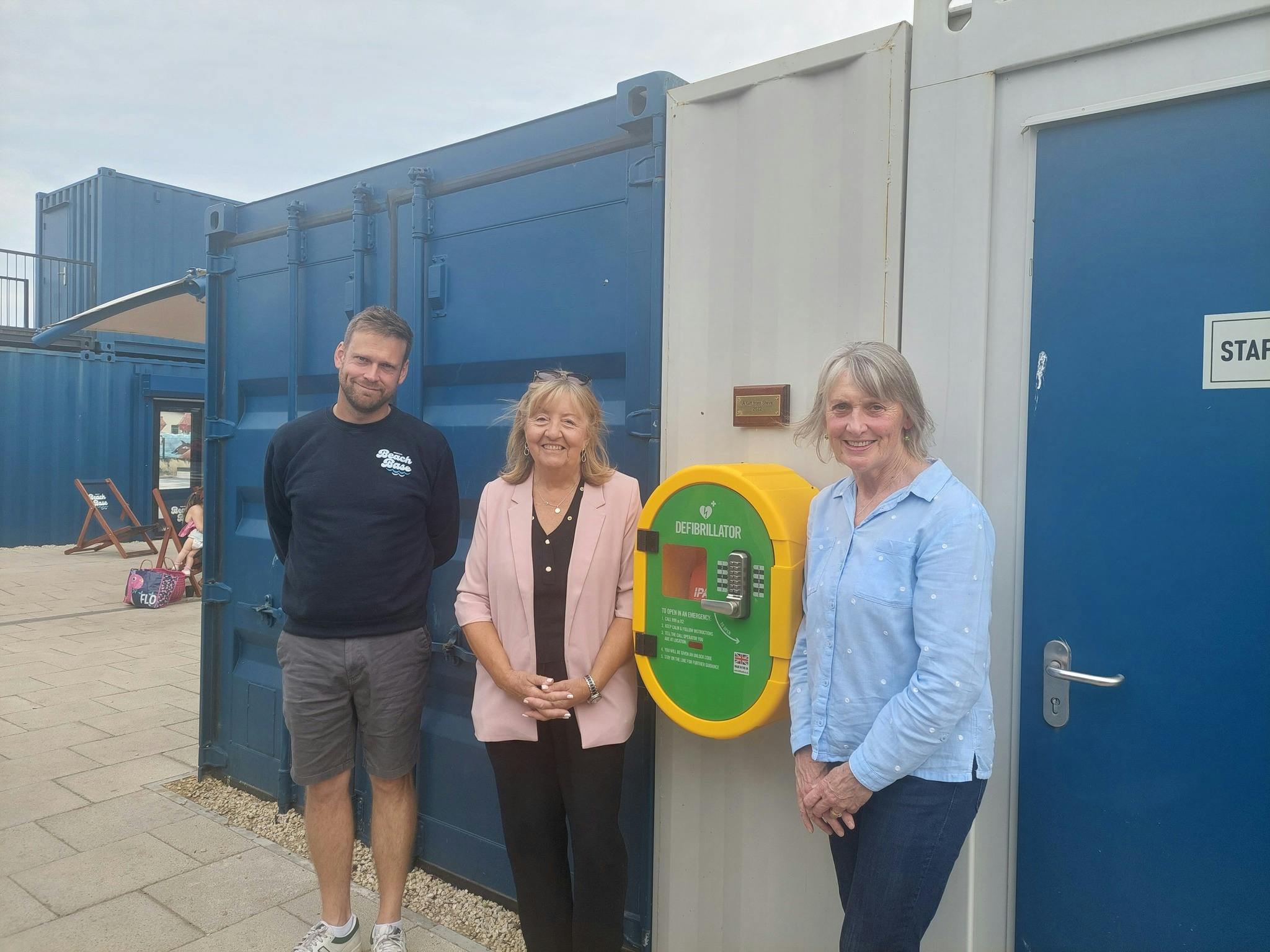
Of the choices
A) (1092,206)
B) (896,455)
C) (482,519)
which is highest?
→ (1092,206)

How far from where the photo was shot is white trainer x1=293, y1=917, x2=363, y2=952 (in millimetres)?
2814

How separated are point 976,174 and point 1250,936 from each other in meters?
1.82

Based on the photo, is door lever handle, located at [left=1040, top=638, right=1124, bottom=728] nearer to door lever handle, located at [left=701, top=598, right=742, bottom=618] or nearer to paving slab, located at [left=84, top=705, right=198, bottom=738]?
door lever handle, located at [left=701, top=598, right=742, bottom=618]

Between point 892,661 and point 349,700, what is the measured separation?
1.87m

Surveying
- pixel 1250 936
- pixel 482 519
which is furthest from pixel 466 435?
pixel 1250 936

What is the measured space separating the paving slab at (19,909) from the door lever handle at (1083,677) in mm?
3399

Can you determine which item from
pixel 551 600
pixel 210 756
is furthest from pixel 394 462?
pixel 210 756

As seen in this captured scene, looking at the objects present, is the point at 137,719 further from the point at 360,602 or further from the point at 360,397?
the point at 360,397

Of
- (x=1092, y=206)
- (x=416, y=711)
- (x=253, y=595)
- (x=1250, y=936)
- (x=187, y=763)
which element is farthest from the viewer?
(x=187, y=763)

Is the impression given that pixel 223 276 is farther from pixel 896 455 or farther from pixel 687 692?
pixel 896 455

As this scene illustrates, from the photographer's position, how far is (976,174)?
2.14 metres

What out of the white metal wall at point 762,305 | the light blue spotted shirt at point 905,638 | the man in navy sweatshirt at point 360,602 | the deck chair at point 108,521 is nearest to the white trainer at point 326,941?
the man in navy sweatshirt at point 360,602

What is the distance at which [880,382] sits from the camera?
6.08 ft

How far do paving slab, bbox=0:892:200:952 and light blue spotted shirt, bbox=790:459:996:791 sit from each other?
→ 2.41m
